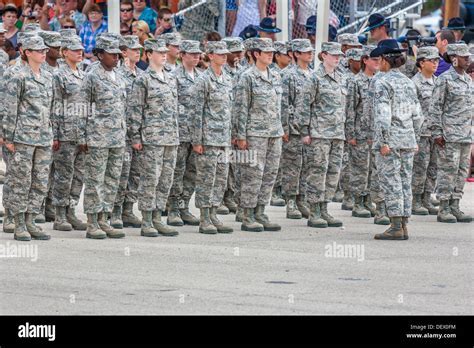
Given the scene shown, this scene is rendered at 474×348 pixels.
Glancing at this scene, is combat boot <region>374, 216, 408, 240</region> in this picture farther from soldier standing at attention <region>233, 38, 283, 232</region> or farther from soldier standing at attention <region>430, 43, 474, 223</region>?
soldier standing at attention <region>430, 43, 474, 223</region>

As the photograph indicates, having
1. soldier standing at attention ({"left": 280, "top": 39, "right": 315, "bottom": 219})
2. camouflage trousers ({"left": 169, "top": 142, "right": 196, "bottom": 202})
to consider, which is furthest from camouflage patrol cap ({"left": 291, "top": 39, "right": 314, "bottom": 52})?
camouflage trousers ({"left": 169, "top": 142, "right": 196, "bottom": 202})

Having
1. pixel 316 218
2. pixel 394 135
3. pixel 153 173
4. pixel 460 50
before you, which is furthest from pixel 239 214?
pixel 460 50

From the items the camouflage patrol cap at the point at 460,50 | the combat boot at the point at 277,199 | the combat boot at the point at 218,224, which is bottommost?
the combat boot at the point at 277,199

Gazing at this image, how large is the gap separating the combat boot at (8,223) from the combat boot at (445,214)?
17.8ft

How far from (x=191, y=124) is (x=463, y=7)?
768 inches

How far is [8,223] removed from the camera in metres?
14.8

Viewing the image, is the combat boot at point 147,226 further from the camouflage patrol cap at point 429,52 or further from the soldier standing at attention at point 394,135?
the camouflage patrol cap at point 429,52

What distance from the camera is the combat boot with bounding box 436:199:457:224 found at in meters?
16.8

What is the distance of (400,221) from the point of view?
48.1ft

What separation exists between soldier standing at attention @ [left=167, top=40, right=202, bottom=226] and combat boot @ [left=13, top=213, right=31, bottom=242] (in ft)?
7.51

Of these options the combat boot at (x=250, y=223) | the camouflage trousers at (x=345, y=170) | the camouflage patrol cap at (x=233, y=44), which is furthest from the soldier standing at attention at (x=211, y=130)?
the camouflage trousers at (x=345, y=170)

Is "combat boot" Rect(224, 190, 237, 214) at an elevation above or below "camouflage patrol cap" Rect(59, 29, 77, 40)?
below

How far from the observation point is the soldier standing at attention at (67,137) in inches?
594

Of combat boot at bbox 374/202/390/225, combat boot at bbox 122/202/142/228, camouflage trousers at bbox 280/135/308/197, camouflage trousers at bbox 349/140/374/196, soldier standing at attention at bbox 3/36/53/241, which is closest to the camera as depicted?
soldier standing at attention at bbox 3/36/53/241
